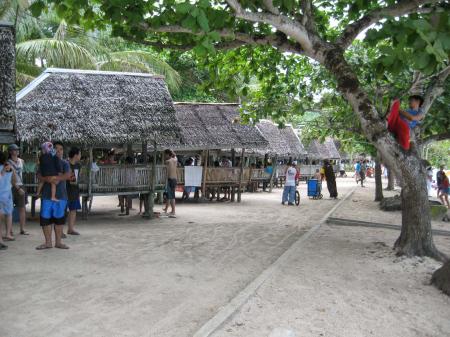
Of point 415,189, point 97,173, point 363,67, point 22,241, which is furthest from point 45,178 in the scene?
point 363,67

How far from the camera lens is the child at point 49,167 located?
757 cm

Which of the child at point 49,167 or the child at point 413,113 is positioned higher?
the child at point 413,113

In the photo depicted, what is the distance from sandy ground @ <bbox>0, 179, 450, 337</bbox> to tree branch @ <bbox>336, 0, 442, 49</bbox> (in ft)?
12.3

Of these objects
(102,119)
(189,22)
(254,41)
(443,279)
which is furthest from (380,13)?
(102,119)

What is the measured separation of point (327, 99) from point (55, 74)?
24.7ft

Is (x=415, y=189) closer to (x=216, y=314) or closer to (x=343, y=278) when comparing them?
(x=343, y=278)

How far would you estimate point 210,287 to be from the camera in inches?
228

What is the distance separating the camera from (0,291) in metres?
5.44

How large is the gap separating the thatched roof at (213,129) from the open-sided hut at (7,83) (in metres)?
10.8

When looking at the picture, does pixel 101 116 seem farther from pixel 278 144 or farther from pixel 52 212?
pixel 278 144

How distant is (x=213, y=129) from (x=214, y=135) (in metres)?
0.38

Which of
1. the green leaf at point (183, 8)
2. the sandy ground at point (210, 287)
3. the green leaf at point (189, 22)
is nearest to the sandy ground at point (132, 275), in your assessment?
the sandy ground at point (210, 287)

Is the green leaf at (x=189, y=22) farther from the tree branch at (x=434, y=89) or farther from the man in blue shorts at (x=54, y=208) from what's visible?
the tree branch at (x=434, y=89)

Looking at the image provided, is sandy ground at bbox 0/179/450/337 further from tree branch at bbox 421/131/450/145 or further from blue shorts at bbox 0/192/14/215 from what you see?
tree branch at bbox 421/131/450/145
